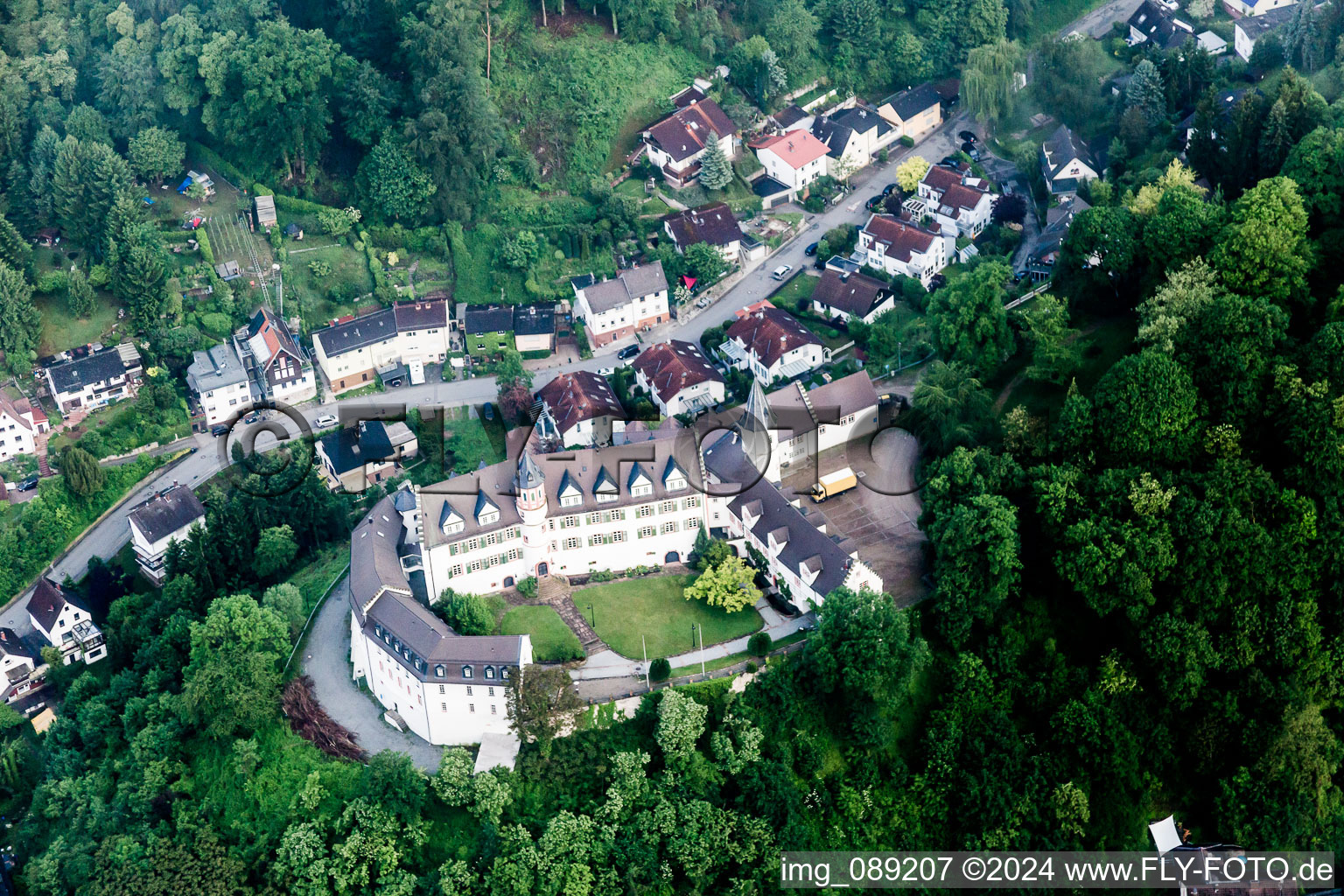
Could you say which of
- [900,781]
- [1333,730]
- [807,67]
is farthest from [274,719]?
[807,67]

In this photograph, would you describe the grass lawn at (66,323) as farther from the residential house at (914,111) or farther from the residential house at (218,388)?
the residential house at (914,111)

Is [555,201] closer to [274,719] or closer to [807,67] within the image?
[807,67]

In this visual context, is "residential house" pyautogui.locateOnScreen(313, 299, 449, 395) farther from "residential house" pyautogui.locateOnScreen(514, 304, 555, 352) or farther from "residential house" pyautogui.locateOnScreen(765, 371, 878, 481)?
"residential house" pyautogui.locateOnScreen(765, 371, 878, 481)

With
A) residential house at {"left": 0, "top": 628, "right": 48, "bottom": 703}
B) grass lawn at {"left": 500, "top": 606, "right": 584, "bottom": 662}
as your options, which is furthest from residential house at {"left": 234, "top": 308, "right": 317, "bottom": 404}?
grass lawn at {"left": 500, "top": 606, "right": 584, "bottom": 662}

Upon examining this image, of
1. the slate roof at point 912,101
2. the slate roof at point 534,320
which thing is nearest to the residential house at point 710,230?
the slate roof at point 534,320

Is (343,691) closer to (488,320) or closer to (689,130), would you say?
(488,320)
